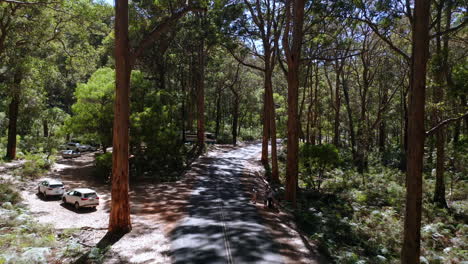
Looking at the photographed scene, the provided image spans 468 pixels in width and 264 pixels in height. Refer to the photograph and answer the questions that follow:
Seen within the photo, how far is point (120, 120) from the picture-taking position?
12.9 metres

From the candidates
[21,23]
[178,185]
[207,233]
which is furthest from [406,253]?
[21,23]

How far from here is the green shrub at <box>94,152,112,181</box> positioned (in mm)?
25703

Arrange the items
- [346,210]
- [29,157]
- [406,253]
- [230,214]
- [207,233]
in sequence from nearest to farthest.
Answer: [406,253] → [207,233] → [230,214] → [346,210] → [29,157]

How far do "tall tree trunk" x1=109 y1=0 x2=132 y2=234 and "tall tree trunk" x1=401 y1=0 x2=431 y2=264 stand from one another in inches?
381

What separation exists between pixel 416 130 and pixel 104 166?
2265 cm

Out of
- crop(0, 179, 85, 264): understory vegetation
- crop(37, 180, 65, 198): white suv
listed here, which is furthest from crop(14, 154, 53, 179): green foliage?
crop(0, 179, 85, 264): understory vegetation

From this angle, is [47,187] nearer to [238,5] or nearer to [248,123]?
[238,5]

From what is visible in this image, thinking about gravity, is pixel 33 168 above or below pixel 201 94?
below

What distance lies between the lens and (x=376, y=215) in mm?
16969

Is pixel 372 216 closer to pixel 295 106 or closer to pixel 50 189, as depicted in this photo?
pixel 295 106

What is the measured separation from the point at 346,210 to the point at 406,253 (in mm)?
9018

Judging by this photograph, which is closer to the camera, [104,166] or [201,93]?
[104,166]

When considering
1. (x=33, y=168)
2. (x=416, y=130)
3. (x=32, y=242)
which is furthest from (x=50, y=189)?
(x=416, y=130)

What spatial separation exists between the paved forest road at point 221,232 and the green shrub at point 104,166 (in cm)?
828
